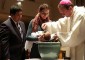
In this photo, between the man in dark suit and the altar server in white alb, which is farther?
the man in dark suit

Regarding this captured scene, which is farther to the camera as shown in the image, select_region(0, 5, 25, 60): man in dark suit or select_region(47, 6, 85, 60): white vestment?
select_region(0, 5, 25, 60): man in dark suit

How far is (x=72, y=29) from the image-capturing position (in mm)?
2355

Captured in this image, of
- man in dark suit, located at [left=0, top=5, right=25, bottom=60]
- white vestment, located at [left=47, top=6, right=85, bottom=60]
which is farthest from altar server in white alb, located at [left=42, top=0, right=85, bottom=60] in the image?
man in dark suit, located at [left=0, top=5, right=25, bottom=60]

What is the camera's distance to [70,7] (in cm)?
241

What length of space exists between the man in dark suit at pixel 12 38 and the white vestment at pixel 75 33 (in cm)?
50

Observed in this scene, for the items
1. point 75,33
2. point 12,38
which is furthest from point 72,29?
point 12,38

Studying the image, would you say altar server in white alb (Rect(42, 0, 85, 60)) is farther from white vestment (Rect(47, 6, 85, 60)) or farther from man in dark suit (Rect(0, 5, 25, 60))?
man in dark suit (Rect(0, 5, 25, 60))

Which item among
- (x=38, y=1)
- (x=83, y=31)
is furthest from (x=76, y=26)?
(x=38, y=1)

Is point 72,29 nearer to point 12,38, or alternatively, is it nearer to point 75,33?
point 75,33

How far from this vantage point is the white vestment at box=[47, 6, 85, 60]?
7.59 ft

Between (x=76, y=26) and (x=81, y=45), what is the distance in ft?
0.58

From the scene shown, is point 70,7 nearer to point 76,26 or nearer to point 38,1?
point 76,26

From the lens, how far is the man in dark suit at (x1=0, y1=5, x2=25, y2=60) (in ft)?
8.91

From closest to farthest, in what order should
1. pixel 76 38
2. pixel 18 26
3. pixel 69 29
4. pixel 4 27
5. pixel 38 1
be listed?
pixel 76 38 → pixel 69 29 → pixel 4 27 → pixel 18 26 → pixel 38 1
